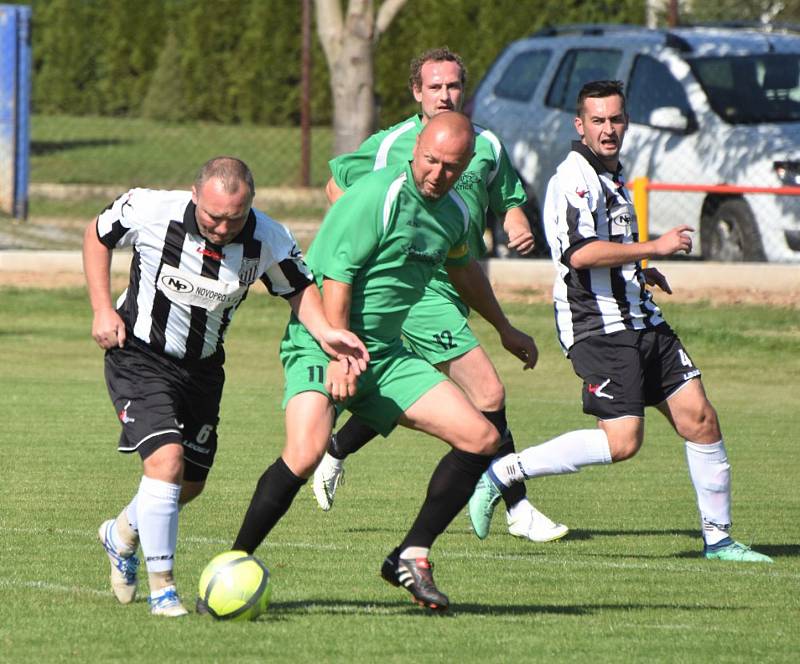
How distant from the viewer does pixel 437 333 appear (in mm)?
8234

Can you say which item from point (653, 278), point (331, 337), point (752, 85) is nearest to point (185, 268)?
point (331, 337)

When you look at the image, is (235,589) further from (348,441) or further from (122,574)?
(348,441)

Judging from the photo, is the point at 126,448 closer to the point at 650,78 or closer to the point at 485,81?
the point at 650,78

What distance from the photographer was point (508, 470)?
8.02m

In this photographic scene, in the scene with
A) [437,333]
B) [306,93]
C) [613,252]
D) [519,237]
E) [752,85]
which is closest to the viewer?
[613,252]

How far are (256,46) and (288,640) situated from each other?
89.0 feet

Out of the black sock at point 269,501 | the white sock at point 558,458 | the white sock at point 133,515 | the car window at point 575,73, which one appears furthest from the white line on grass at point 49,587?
the car window at point 575,73

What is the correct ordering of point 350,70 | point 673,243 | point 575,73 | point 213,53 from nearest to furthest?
point 673,243
point 575,73
point 350,70
point 213,53

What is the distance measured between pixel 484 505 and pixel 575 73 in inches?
429

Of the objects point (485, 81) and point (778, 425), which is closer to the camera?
point (778, 425)

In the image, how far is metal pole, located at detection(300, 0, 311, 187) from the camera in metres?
22.0

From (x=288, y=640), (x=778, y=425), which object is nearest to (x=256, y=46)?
(x=778, y=425)

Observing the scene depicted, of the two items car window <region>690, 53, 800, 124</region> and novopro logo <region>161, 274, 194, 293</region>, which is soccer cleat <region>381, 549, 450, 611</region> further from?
car window <region>690, 53, 800, 124</region>

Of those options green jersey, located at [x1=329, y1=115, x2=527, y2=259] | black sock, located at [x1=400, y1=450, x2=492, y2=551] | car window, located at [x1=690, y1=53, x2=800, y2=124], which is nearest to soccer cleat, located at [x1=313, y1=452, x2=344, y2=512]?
green jersey, located at [x1=329, y1=115, x2=527, y2=259]
